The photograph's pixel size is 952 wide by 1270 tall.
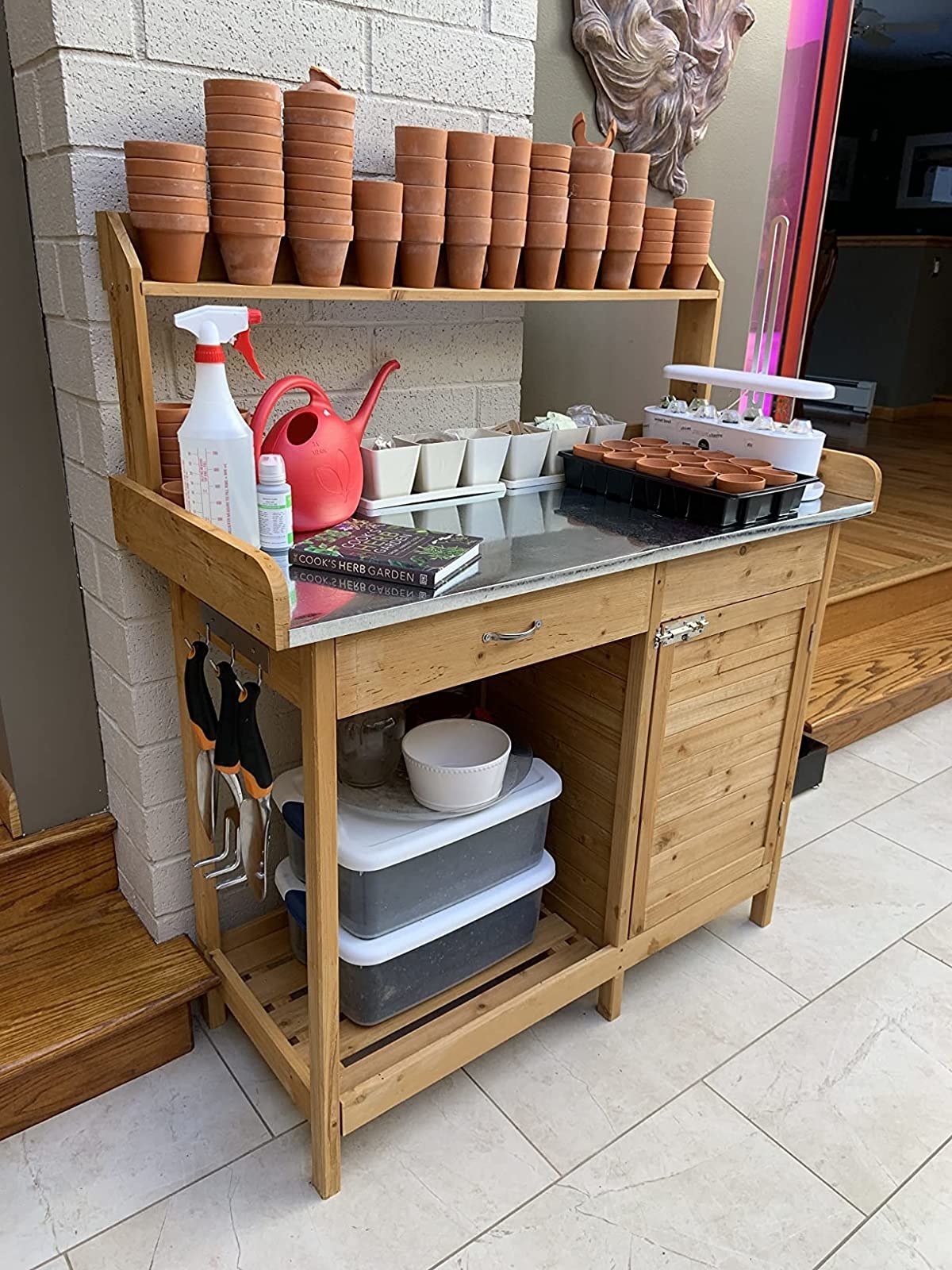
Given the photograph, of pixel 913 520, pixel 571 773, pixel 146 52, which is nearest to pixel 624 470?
pixel 571 773

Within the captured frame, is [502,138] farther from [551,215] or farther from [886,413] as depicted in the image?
[886,413]

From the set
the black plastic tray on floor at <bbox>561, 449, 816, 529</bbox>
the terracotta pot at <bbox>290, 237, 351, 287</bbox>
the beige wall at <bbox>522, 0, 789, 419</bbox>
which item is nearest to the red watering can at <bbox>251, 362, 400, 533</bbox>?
the terracotta pot at <bbox>290, 237, 351, 287</bbox>

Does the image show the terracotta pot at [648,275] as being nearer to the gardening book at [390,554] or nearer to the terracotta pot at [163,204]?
the gardening book at [390,554]

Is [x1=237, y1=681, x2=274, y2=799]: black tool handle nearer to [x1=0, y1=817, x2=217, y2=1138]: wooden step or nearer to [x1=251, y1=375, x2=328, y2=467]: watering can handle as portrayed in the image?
[x1=251, y1=375, x2=328, y2=467]: watering can handle

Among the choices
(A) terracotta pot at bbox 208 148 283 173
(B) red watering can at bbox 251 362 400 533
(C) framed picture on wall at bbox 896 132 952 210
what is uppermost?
(C) framed picture on wall at bbox 896 132 952 210

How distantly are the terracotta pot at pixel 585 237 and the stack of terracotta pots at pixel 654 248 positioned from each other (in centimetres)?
13

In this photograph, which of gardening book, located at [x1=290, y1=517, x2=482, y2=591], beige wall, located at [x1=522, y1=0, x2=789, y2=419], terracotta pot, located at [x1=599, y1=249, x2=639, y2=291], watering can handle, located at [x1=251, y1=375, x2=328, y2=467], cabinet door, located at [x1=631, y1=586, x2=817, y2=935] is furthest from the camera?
beige wall, located at [x1=522, y1=0, x2=789, y2=419]

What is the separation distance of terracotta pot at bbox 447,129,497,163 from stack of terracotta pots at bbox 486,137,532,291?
4cm

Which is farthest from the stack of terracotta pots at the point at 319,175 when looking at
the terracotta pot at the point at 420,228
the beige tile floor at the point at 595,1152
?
the beige tile floor at the point at 595,1152

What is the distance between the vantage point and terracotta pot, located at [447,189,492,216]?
152 cm

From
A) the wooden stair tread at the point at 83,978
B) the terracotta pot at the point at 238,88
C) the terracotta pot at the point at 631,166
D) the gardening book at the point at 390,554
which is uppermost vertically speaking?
the terracotta pot at the point at 238,88

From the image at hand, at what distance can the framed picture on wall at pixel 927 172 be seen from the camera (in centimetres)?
732

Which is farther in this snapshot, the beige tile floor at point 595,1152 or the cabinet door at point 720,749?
the cabinet door at point 720,749

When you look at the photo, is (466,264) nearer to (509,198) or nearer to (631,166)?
(509,198)
